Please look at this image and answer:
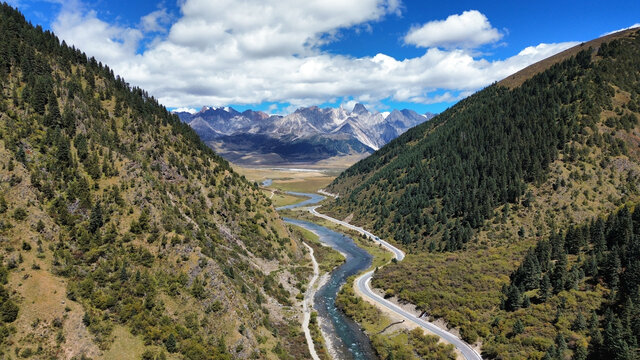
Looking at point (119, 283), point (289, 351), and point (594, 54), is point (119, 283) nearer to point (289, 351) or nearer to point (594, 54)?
point (289, 351)

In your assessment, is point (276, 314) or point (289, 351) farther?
point (276, 314)

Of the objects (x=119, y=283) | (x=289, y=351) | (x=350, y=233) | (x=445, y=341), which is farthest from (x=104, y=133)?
(x=350, y=233)

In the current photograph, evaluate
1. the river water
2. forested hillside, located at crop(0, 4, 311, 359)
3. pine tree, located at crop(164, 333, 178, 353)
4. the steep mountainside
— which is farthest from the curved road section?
pine tree, located at crop(164, 333, 178, 353)

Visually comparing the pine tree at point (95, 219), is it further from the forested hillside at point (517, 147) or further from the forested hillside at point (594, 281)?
→ the forested hillside at point (517, 147)

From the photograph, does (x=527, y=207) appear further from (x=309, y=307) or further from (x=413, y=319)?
(x=309, y=307)

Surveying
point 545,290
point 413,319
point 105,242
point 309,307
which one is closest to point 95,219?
point 105,242

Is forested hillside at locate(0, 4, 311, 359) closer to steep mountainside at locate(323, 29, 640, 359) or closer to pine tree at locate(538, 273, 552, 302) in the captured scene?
steep mountainside at locate(323, 29, 640, 359)
